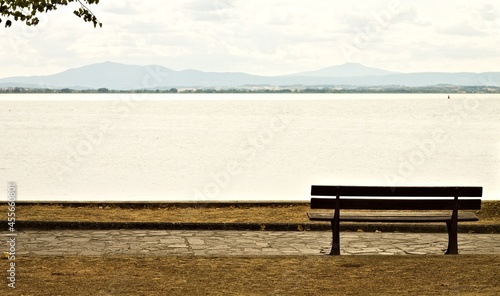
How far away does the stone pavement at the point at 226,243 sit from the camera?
381 inches

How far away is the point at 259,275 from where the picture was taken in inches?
318

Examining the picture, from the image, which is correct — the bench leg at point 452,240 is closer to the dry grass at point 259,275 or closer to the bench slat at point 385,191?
the bench slat at point 385,191

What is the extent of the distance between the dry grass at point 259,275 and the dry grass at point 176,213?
3281 mm

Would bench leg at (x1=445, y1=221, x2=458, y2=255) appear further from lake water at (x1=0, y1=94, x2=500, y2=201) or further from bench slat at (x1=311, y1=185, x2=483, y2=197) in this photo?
lake water at (x1=0, y1=94, x2=500, y2=201)

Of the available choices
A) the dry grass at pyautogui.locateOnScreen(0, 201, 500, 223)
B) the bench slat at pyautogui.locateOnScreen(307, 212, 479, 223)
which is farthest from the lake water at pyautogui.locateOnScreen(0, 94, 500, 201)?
the bench slat at pyautogui.locateOnScreen(307, 212, 479, 223)

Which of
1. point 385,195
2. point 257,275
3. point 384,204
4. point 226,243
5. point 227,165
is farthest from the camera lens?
point 227,165

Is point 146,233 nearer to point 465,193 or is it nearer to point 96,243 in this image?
point 96,243

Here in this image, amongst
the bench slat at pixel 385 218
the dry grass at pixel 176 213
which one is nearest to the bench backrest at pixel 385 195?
the bench slat at pixel 385 218

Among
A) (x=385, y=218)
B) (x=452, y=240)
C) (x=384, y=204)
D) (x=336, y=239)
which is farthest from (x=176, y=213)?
(x=452, y=240)

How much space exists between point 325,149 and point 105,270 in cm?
4478

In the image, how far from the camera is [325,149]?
172ft

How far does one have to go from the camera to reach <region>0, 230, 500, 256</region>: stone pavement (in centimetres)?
969

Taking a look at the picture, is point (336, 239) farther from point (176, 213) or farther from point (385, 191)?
point (176, 213)

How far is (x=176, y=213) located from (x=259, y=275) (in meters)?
5.85
